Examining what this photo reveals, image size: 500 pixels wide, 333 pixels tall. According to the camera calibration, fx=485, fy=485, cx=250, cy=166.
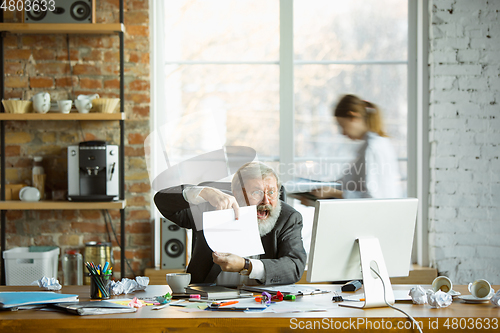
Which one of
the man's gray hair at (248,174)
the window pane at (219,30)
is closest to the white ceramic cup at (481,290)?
the man's gray hair at (248,174)

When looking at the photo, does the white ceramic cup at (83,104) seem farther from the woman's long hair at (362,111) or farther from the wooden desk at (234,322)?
the wooden desk at (234,322)

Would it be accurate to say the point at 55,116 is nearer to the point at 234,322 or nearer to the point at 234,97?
the point at 234,97

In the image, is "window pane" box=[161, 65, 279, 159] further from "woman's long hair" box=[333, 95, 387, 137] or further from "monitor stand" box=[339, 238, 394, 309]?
"monitor stand" box=[339, 238, 394, 309]

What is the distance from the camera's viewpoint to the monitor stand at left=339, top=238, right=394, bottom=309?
1.39 meters

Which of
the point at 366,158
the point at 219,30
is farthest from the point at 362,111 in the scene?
the point at 219,30

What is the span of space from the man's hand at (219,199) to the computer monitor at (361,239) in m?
0.33

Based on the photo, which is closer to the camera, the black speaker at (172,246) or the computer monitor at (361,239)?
the computer monitor at (361,239)

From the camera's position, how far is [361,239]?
144 cm

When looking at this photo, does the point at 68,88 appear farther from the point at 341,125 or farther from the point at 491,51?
the point at 491,51

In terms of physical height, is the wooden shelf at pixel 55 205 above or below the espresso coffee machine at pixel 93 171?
below

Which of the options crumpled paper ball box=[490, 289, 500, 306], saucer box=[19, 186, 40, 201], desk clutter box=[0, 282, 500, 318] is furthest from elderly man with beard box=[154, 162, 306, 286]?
saucer box=[19, 186, 40, 201]

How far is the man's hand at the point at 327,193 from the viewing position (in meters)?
2.78

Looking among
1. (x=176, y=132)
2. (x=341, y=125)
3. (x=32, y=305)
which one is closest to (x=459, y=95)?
(x=341, y=125)

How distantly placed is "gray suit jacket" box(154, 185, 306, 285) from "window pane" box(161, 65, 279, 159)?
3.56ft
